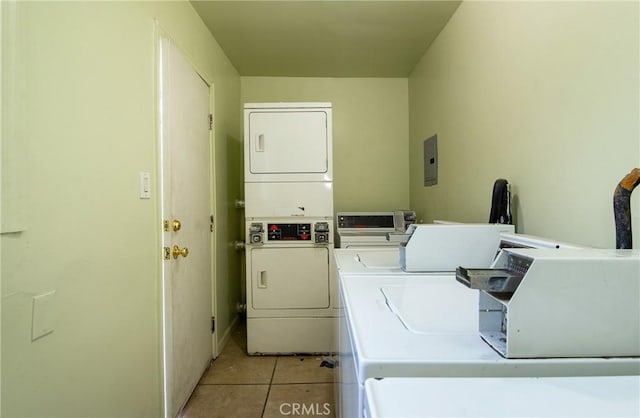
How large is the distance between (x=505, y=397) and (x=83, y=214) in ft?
4.41

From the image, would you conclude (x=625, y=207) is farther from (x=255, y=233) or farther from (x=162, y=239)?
(x=255, y=233)

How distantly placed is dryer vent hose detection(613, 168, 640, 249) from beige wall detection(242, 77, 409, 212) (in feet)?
7.71

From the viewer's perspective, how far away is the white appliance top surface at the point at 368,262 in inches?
48.6

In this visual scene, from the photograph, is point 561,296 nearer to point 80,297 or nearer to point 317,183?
point 80,297

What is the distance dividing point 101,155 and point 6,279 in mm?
535

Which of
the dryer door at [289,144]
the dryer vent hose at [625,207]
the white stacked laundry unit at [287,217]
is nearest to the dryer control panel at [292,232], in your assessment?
the white stacked laundry unit at [287,217]

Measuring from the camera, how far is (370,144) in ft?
10.5

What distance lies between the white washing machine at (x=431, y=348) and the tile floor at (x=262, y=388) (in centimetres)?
125

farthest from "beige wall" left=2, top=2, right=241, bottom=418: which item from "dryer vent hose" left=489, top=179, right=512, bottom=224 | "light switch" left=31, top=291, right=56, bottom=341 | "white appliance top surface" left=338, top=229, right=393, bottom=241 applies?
"dryer vent hose" left=489, top=179, right=512, bottom=224

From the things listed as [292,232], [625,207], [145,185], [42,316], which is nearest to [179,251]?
[145,185]

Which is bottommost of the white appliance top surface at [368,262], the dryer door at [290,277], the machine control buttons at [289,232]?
the dryer door at [290,277]

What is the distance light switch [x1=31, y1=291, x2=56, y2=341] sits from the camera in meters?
0.86

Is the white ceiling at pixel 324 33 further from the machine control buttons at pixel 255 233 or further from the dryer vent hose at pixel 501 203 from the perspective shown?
the machine control buttons at pixel 255 233

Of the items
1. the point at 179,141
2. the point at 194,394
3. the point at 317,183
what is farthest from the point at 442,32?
the point at 194,394
